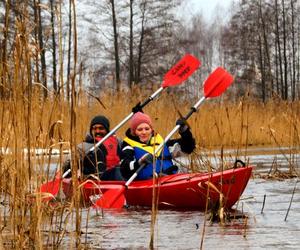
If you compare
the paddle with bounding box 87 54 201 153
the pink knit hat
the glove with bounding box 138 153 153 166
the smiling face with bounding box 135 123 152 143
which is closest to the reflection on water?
the glove with bounding box 138 153 153 166

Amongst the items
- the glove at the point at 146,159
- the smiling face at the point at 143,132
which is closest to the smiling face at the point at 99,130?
the smiling face at the point at 143,132

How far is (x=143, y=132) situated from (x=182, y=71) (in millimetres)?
1549

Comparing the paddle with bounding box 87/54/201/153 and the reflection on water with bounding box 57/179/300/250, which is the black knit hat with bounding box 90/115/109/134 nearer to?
the paddle with bounding box 87/54/201/153

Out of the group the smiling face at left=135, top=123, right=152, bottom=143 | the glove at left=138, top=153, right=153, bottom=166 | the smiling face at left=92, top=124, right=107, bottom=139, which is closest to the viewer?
the glove at left=138, top=153, right=153, bottom=166

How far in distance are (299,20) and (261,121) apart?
2780 centimetres

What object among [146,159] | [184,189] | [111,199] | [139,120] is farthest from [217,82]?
[111,199]

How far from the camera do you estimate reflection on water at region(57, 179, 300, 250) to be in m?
4.67

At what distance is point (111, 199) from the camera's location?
20.7ft

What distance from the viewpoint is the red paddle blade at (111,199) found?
6.20m

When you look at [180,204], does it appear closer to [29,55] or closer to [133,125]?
[133,125]

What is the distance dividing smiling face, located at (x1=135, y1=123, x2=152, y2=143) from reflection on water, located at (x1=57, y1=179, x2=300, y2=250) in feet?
2.80

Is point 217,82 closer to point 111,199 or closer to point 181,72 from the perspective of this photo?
point 181,72

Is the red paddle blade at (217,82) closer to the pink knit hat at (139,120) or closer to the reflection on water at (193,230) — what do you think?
the pink knit hat at (139,120)

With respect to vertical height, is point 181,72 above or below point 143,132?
above
